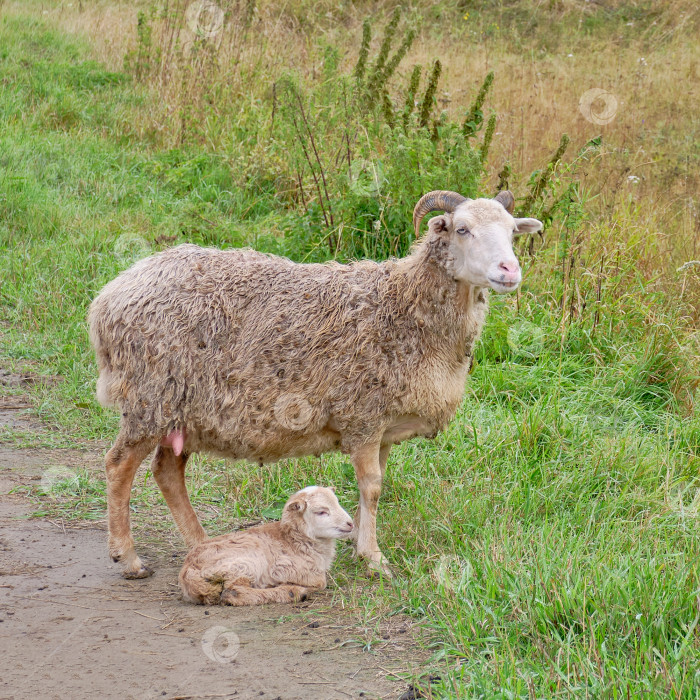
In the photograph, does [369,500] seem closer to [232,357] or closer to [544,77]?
[232,357]

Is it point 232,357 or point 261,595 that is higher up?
point 232,357

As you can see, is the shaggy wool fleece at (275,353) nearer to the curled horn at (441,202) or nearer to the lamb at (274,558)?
the curled horn at (441,202)

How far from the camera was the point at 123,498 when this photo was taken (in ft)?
15.2

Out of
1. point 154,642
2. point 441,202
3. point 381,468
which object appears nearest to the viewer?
point 154,642

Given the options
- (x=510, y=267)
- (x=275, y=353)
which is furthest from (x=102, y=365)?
(x=510, y=267)

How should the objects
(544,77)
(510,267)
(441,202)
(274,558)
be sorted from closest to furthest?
(510,267)
(274,558)
(441,202)
(544,77)

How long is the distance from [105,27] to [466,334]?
10958 millimetres

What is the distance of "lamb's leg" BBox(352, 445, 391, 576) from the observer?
4559mm

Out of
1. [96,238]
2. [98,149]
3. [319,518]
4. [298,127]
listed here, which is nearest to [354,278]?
[319,518]

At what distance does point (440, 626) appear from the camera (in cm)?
387

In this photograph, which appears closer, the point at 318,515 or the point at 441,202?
the point at 318,515

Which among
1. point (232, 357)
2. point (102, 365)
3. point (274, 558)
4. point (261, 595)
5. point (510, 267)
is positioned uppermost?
point (510, 267)

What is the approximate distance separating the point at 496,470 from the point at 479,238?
1608 mm

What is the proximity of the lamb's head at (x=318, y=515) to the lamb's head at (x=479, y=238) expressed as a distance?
135 centimetres
